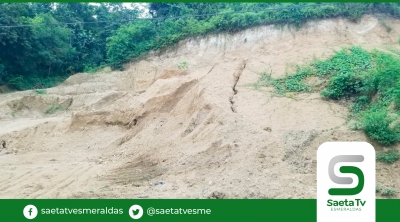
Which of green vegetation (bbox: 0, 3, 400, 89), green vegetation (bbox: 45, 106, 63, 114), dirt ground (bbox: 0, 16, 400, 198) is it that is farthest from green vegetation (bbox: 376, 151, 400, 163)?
green vegetation (bbox: 45, 106, 63, 114)

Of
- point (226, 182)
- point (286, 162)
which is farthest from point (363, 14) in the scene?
point (226, 182)

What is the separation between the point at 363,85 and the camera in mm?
13469

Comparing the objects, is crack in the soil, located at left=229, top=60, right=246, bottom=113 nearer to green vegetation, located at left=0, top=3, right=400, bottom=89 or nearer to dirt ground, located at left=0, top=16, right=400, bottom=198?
dirt ground, located at left=0, top=16, right=400, bottom=198

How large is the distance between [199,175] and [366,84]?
630 centimetres

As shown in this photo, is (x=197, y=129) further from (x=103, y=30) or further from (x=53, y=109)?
(x=103, y=30)

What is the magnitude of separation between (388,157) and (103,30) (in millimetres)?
25319

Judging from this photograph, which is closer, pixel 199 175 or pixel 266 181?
pixel 266 181

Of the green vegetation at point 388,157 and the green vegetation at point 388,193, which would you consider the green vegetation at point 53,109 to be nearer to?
the green vegetation at point 388,157

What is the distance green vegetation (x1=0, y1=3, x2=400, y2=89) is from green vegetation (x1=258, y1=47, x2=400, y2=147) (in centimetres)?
41

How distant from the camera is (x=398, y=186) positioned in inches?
372

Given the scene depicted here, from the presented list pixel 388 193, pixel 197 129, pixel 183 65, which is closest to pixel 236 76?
pixel 197 129

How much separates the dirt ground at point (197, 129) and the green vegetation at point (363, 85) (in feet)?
1.45

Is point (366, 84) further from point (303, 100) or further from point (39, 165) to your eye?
point (39, 165)

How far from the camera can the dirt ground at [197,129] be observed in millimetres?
10336
